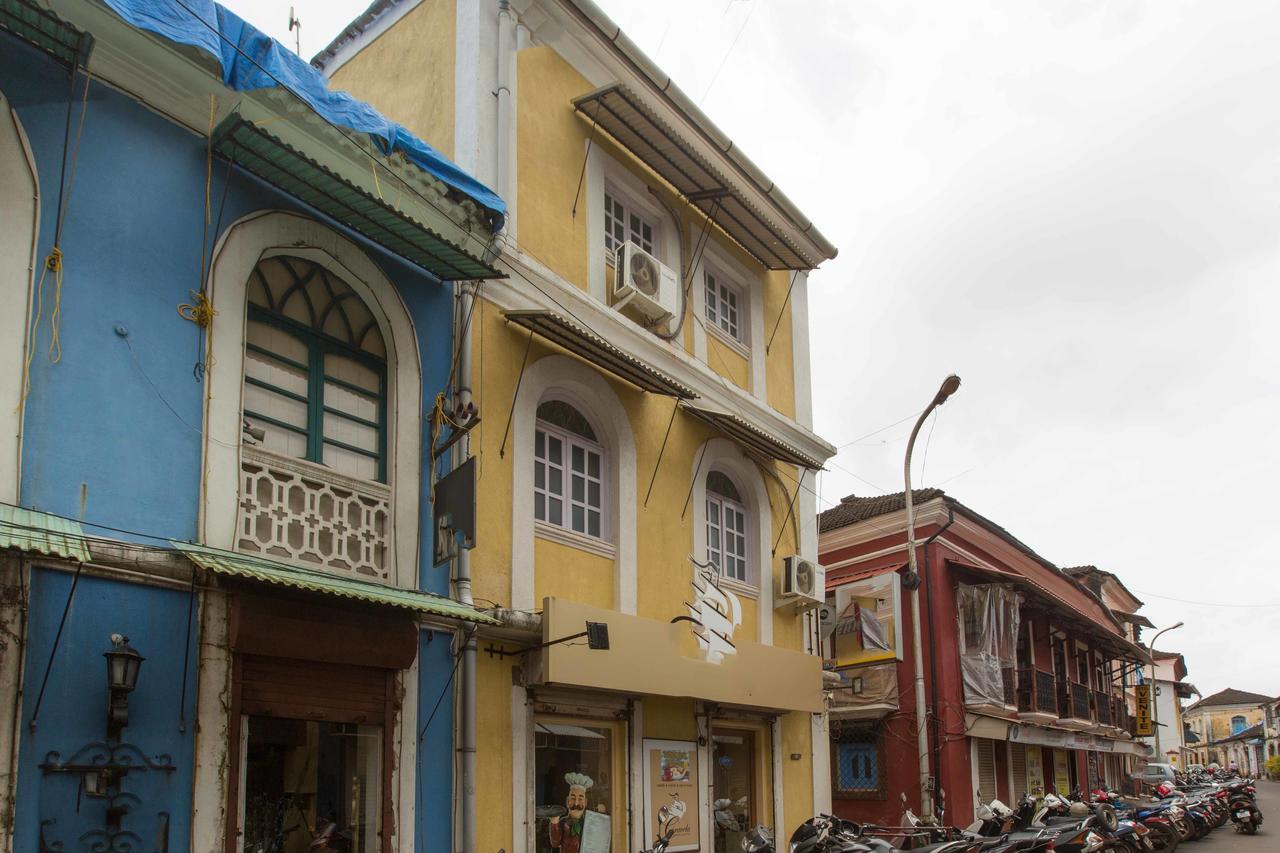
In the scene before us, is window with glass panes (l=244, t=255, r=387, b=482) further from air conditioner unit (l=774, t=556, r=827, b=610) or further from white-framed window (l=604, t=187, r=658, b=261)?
air conditioner unit (l=774, t=556, r=827, b=610)

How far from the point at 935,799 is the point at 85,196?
56.5ft

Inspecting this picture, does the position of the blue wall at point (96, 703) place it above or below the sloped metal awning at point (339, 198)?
below

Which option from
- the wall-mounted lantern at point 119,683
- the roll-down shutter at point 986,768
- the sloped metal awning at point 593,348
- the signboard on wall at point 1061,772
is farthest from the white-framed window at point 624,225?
the signboard on wall at point 1061,772

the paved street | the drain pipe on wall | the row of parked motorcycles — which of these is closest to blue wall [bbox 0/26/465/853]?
the row of parked motorcycles

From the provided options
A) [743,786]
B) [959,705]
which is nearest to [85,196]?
[743,786]

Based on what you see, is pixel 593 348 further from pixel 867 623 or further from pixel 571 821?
pixel 867 623

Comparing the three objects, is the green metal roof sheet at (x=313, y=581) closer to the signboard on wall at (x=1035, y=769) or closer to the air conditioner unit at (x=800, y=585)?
the air conditioner unit at (x=800, y=585)

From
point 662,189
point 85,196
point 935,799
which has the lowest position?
point 935,799

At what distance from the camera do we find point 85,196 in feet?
26.3

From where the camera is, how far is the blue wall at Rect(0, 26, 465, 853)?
7.27 metres

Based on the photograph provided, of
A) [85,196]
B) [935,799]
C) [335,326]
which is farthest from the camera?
[935,799]

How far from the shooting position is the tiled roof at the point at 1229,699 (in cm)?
12550

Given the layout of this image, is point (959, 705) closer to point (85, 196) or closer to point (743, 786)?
point (743, 786)

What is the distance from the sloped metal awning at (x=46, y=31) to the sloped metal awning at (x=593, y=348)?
15.5 feet
